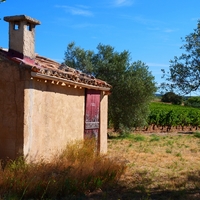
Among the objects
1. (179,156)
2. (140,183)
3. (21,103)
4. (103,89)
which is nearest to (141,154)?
(179,156)

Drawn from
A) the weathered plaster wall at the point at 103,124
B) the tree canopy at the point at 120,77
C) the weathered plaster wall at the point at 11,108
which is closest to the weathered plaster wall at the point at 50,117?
the weathered plaster wall at the point at 11,108

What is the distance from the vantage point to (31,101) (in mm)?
7406

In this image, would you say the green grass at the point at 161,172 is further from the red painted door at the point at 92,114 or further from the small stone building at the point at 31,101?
the small stone building at the point at 31,101

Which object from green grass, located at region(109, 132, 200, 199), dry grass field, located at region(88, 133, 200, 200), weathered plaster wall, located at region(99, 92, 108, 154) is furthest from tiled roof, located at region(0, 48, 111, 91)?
green grass, located at region(109, 132, 200, 199)

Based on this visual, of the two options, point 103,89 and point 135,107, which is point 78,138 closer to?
point 103,89

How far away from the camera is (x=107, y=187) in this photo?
7.59 meters

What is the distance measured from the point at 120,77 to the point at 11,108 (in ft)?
35.0

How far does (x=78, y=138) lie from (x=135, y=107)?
8771 mm

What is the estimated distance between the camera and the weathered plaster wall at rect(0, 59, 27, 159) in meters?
7.25

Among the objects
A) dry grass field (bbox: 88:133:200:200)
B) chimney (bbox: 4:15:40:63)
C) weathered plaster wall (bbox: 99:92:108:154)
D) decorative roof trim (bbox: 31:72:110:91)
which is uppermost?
chimney (bbox: 4:15:40:63)

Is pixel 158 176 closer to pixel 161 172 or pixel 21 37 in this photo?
pixel 161 172

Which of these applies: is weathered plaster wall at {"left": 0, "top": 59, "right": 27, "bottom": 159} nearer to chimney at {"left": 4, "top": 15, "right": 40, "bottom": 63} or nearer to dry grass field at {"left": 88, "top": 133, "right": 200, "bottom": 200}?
chimney at {"left": 4, "top": 15, "right": 40, "bottom": 63}

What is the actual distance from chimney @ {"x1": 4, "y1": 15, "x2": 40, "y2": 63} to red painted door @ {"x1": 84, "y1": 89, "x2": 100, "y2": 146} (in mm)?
2912

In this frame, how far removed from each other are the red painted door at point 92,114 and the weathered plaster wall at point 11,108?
3.44 metres
